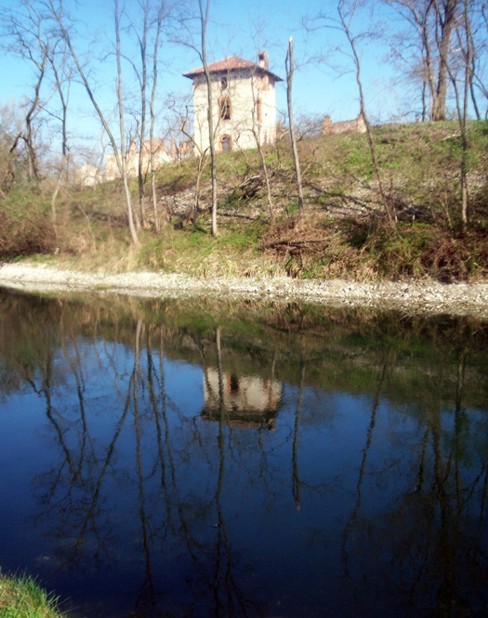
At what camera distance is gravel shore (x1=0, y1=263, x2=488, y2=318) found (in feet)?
56.2

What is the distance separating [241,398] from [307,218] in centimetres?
1504

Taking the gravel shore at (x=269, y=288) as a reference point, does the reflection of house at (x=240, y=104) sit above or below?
above

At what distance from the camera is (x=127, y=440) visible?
25.8 feet

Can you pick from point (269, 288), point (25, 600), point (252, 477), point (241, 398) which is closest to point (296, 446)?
point (252, 477)

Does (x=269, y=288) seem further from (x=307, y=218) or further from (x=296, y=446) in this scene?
(x=296, y=446)

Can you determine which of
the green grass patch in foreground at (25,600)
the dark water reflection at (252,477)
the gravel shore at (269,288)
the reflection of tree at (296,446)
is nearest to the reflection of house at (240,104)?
the gravel shore at (269,288)

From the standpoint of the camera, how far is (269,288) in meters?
21.0

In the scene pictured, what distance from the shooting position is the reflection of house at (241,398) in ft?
28.8

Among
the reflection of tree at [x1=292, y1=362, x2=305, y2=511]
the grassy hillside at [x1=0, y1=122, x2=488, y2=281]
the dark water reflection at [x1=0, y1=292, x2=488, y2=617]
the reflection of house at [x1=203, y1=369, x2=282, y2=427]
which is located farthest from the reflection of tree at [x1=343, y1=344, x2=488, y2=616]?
the grassy hillside at [x1=0, y1=122, x2=488, y2=281]

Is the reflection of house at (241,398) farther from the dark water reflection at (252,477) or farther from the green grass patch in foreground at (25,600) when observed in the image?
the green grass patch in foreground at (25,600)

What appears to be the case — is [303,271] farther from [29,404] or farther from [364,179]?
[29,404]

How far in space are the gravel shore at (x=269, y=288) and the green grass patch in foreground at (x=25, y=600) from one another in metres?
14.2

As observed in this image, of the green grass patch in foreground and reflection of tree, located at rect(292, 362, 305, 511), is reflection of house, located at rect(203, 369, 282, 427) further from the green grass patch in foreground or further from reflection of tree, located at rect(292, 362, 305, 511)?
the green grass patch in foreground

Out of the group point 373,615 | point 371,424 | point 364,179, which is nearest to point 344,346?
point 371,424
